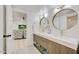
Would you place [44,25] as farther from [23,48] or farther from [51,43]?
[23,48]

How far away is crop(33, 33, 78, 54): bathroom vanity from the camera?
1.41 meters

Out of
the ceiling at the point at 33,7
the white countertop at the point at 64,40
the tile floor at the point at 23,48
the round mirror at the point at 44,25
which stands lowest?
the tile floor at the point at 23,48

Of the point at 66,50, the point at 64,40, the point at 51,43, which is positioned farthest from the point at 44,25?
the point at 66,50

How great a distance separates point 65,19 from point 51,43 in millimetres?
497

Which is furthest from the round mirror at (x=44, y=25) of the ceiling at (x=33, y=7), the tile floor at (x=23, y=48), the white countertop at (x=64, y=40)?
the tile floor at (x=23, y=48)

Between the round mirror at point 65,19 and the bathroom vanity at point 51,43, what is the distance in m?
0.22

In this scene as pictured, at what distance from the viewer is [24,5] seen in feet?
4.87

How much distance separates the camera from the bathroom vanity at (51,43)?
141 cm

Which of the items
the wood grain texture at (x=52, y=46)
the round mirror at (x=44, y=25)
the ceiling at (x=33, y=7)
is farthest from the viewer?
the round mirror at (x=44, y=25)

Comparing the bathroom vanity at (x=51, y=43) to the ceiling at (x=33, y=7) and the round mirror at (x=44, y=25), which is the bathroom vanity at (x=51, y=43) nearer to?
the round mirror at (x=44, y=25)

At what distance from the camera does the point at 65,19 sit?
165 cm

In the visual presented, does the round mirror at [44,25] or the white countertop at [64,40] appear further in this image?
the round mirror at [44,25]

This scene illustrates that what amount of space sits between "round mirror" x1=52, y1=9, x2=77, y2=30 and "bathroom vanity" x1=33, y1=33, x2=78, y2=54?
0.22 m
